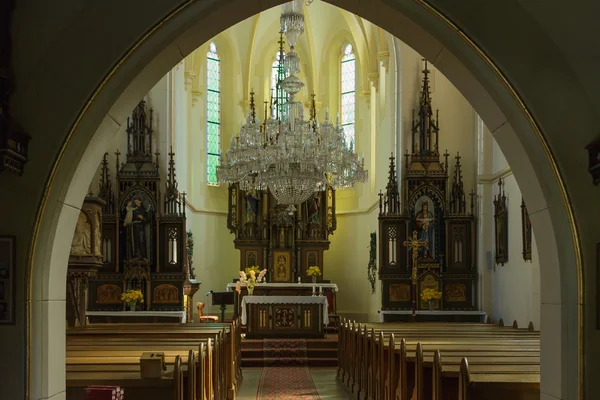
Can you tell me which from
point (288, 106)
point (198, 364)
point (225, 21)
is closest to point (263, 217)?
point (288, 106)

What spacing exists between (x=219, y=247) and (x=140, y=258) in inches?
191

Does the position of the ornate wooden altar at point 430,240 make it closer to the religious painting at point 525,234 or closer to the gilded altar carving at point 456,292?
the gilded altar carving at point 456,292

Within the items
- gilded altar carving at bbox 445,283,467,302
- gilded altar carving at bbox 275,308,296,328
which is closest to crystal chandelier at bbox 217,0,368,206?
gilded altar carving at bbox 275,308,296,328

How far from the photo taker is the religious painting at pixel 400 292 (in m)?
15.6

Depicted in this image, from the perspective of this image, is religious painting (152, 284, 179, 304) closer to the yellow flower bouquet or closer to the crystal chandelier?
the crystal chandelier

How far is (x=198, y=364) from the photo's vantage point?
634 centimetres

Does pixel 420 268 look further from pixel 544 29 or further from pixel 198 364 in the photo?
pixel 544 29

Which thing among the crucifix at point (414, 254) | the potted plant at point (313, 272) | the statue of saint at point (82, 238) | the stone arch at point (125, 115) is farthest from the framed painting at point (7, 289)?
the potted plant at point (313, 272)

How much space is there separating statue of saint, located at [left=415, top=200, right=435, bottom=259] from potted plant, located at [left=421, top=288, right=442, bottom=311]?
26.0 inches

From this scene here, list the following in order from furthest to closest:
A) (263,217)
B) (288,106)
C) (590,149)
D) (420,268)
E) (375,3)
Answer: (263,217) → (420,268) → (288,106) → (375,3) → (590,149)

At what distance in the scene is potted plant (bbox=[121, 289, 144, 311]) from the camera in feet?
50.6

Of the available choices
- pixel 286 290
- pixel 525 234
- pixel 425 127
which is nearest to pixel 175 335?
pixel 525 234

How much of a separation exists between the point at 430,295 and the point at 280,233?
4361 mm

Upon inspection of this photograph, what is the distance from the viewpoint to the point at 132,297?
15406 mm
